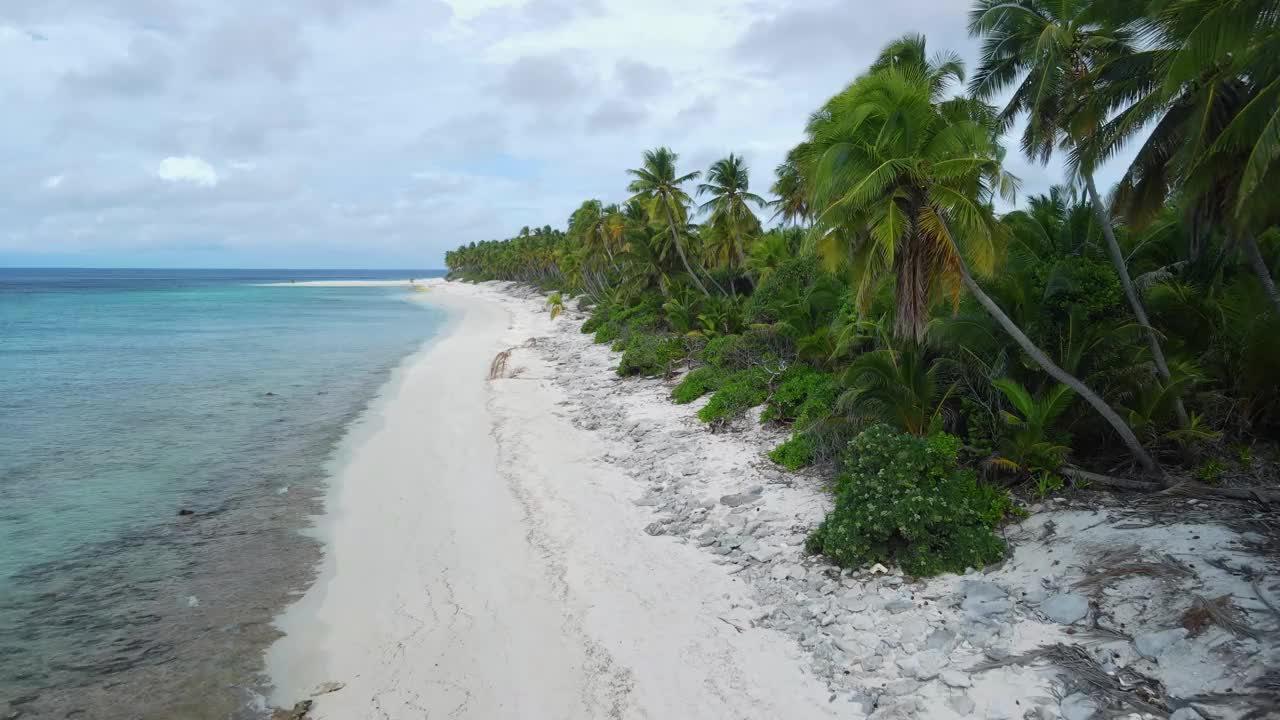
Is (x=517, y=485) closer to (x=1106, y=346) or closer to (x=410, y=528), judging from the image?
(x=410, y=528)

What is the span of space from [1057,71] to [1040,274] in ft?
9.76

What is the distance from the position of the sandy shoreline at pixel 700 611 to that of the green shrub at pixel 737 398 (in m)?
2.21

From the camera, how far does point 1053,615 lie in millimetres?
7047

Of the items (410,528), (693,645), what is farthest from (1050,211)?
(410,528)

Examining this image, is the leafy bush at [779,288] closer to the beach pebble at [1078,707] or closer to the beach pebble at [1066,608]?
the beach pebble at [1066,608]

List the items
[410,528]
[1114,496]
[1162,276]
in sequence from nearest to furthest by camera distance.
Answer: [1114,496] < [1162,276] < [410,528]

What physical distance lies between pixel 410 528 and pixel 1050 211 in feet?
41.1

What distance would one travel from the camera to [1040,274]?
33.9 ft

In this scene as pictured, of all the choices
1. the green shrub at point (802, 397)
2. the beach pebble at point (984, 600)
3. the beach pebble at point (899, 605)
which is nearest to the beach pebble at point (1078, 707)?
the beach pebble at point (984, 600)

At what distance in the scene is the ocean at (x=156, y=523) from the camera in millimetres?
7892

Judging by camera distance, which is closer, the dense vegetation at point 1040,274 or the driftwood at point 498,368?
the dense vegetation at point 1040,274

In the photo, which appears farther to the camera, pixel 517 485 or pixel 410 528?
pixel 517 485

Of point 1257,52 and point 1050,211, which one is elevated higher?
point 1257,52

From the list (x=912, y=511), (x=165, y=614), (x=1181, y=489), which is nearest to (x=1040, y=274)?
(x=1181, y=489)
